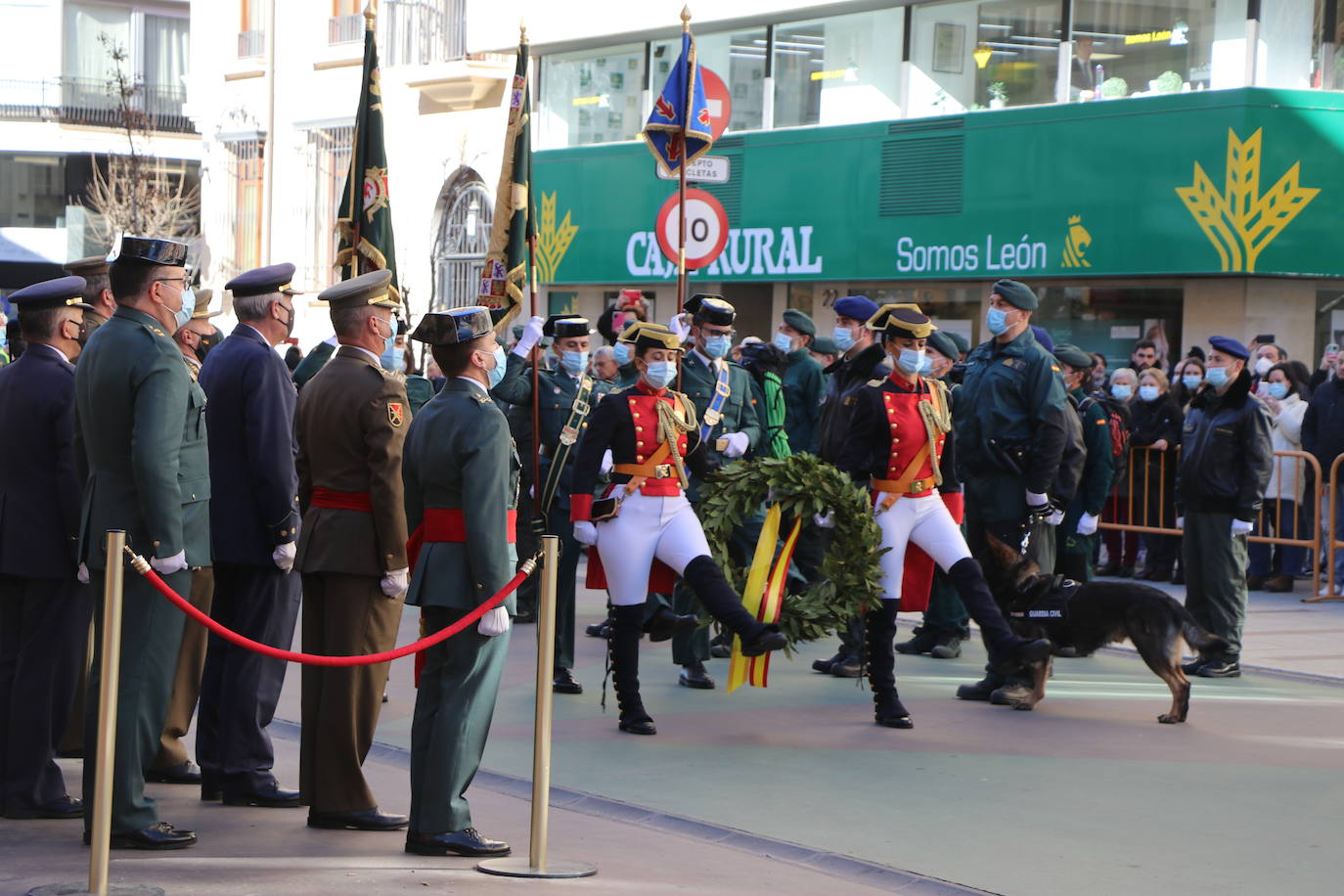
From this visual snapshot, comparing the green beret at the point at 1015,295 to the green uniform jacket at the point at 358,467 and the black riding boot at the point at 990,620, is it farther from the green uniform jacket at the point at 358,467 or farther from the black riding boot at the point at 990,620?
the green uniform jacket at the point at 358,467

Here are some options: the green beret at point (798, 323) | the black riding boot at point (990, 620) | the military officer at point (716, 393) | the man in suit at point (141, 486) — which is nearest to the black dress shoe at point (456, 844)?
the man in suit at point (141, 486)

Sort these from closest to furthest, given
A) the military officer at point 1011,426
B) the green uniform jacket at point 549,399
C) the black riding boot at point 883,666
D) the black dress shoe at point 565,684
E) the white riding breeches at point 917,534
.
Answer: the black riding boot at point 883,666, the white riding breeches at point 917,534, the black dress shoe at point 565,684, the military officer at point 1011,426, the green uniform jacket at point 549,399

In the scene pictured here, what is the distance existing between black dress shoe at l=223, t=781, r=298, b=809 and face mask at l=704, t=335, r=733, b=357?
4.46 metres

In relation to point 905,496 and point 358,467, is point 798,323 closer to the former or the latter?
point 905,496

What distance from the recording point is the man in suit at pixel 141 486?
6.52 m

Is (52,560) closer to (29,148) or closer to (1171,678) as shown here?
(1171,678)

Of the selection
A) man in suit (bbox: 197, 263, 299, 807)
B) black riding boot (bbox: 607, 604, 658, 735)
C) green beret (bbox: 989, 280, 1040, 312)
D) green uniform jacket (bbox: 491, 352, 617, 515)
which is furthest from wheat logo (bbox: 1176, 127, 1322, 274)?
man in suit (bbox: 197, 263, 299, 807)

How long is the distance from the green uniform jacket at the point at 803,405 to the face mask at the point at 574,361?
261 centimetres

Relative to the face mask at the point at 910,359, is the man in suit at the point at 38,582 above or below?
below

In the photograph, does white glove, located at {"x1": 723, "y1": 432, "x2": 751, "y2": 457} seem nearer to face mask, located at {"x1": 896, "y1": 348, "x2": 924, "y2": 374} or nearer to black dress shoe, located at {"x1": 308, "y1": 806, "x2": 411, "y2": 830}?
face mask, located at {"x1": 896, "y1": 348, "x2": 924, "y2": 374}

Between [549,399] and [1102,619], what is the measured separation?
3667mm

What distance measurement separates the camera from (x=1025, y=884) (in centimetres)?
656

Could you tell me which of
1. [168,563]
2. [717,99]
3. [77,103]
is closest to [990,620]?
[168,563]

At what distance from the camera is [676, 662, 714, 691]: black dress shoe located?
416 inches
